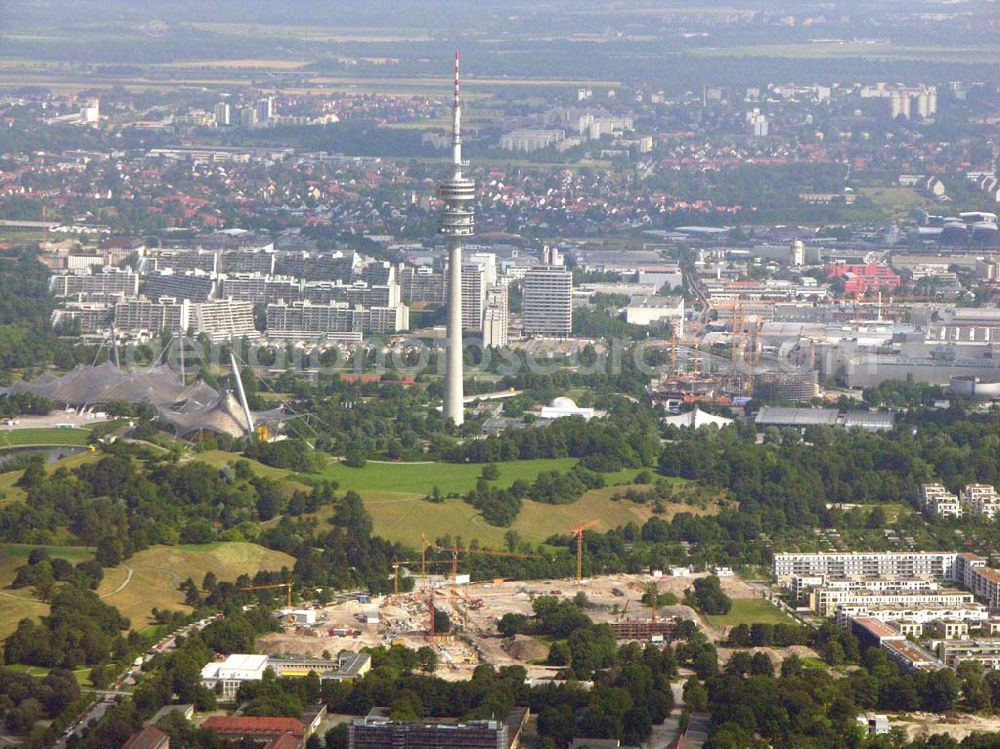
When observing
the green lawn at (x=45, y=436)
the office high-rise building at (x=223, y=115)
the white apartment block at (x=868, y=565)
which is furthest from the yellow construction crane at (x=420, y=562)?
the office high-rise building at (x=223, y=115)

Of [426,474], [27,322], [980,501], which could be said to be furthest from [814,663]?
[27,322]

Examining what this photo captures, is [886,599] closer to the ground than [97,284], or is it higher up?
closer to the ground

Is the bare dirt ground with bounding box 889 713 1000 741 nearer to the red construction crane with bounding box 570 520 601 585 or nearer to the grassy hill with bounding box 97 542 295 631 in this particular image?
the red construction crane with bounding box 570 520 601 585

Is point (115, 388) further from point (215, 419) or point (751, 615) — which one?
point (751, 615)

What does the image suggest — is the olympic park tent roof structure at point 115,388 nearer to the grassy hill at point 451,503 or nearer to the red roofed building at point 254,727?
the grassy hill at point 451,503

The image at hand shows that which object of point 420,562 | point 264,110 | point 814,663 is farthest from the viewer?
point 264,110

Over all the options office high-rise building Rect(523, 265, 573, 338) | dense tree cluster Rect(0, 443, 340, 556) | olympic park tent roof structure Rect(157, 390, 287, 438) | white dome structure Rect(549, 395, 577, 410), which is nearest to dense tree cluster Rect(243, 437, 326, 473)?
dense tree cluster Rect(0, 443, 340, 556)
